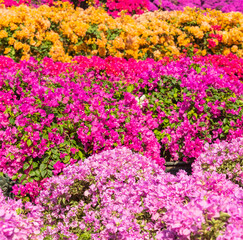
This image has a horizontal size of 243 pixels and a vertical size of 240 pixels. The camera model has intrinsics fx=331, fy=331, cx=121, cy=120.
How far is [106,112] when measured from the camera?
351 cm

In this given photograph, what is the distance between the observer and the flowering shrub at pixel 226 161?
2.75 metres

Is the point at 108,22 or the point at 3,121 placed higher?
the point at 108,22

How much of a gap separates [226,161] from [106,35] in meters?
3.91

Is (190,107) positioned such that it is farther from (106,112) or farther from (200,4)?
(200,4)

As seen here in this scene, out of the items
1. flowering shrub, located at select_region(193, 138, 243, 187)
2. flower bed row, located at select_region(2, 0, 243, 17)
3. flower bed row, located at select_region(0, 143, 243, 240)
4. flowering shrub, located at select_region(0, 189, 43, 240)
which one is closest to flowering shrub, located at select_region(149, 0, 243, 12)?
flower bed row, located at select_region(2, 0, 243, 17)

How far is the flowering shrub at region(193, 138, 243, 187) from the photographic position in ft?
9.02

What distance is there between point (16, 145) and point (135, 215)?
157 cm

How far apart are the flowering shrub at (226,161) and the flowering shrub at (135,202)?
0.51 m

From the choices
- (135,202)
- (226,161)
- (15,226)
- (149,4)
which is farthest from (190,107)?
(149,4)

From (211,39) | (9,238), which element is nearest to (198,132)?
(9,238)

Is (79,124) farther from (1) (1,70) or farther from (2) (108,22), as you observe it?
(2) (108,22)

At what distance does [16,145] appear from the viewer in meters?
3.22

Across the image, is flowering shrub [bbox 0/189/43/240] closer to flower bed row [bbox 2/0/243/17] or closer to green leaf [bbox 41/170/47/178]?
green leaf [bbox 41/170/47/178]

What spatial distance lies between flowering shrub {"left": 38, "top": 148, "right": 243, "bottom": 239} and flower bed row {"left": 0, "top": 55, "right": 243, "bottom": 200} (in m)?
0.48
